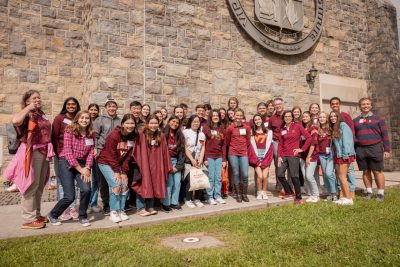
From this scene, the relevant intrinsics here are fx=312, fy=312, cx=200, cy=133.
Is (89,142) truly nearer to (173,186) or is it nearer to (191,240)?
(173,186)

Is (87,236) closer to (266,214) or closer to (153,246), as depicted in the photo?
(153,246)

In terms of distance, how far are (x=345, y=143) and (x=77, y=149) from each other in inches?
164

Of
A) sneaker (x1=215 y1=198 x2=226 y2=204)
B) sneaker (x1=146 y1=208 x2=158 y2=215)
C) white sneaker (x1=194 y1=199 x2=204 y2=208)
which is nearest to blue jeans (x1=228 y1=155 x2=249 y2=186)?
sneaker (x1=215 y1=198 x2=226 y2=204)

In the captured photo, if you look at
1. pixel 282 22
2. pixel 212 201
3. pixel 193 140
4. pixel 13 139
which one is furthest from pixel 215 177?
pixel 282 22

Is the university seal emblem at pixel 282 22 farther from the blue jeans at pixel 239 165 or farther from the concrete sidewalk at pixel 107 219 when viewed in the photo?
the concrete sidewalk at pixel 107 219

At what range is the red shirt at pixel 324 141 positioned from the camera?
5.42 m

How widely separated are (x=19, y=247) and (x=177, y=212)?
7.00ft

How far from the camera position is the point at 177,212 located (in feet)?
15.5

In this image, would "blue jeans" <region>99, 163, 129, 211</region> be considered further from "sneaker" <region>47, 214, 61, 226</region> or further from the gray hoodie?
"sneaker" <region>47, 214, 61, 226</region>

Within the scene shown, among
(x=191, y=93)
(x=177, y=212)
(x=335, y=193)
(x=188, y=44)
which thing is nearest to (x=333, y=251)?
(x=177, y=212)

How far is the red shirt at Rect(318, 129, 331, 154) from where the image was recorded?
5422mm

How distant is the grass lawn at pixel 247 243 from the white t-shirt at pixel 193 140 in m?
1.30

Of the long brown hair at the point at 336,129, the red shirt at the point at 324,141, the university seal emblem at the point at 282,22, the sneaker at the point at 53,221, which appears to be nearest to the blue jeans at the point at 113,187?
the sneaker at the point at 53,221

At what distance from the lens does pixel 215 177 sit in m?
5.42
